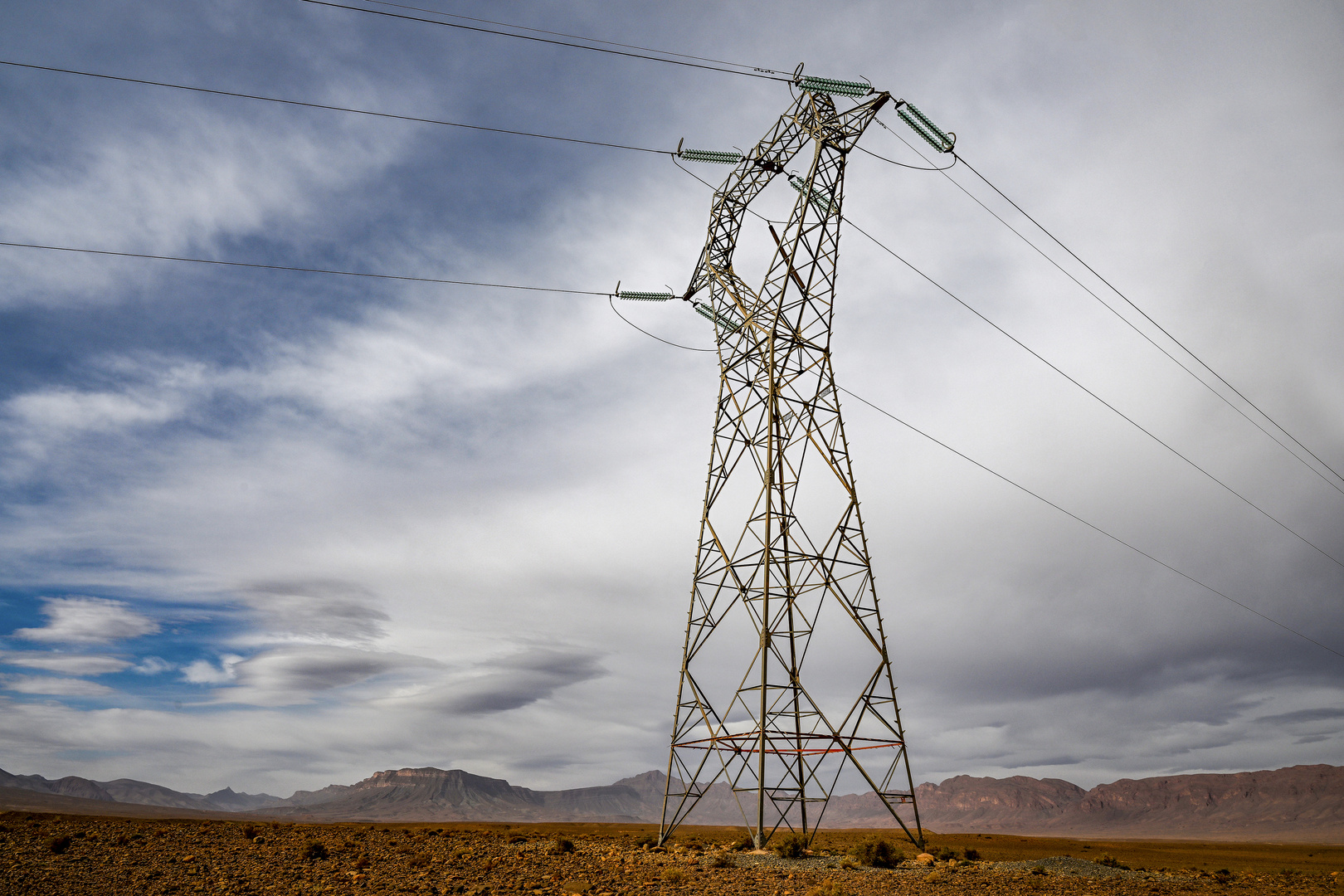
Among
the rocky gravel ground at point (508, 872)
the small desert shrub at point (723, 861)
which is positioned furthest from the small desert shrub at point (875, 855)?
the small desert shrub at point (723, 861)

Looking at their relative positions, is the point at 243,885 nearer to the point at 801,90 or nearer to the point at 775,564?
the point at 775,564

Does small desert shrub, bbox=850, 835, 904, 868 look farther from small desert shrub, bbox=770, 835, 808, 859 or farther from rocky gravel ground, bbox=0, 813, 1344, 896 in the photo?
small desert shrub, bbox=770, 835, 808, 859

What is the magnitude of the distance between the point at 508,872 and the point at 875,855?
36.3 feet

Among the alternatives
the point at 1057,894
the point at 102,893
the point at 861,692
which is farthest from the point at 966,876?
the point at 102,893

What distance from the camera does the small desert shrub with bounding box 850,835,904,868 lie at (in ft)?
80.8

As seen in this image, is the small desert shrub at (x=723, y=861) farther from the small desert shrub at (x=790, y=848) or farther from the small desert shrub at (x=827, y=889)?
the small desert shrub at (x=827, y=889)

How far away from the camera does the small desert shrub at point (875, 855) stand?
24.6m

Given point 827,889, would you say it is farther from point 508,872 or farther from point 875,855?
point 508,872

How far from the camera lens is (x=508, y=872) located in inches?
860

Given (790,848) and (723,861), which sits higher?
(790,848)

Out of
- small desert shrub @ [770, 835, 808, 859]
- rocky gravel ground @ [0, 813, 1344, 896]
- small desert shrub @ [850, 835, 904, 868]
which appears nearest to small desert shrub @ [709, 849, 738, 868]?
rocky gravel ground @ [0, 813, 1344, 896]

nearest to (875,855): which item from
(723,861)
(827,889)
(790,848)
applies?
(790,848)

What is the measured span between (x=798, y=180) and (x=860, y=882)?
2308 cm

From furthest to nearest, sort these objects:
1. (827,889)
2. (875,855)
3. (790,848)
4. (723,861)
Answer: (790,848) < (875,855) < (723,861) < (827,889)
